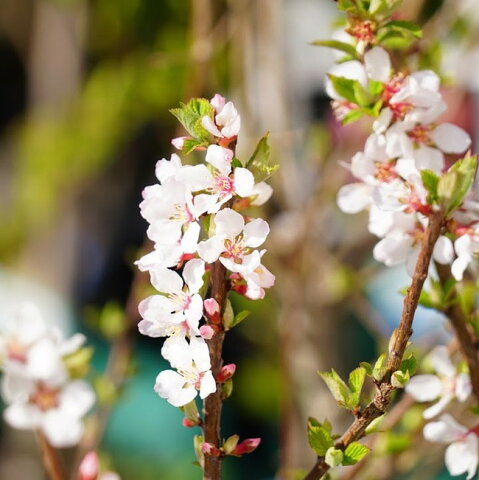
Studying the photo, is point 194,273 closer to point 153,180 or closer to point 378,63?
point 378,63

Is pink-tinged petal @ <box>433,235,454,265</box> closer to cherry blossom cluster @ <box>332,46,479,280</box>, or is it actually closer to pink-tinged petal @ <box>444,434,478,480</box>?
cherry blossom cluster @ <box>332,46,479,280</box>

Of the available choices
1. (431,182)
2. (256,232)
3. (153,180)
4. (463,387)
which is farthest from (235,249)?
(153,180)

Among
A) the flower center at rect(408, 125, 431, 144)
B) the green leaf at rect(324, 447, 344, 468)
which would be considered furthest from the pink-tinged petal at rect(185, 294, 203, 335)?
the flower center at rect(408, 125, 431, 144)

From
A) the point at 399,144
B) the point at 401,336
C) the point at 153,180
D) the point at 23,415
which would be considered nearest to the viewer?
the point at 401,336

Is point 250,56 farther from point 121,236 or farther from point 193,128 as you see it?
point 121,236

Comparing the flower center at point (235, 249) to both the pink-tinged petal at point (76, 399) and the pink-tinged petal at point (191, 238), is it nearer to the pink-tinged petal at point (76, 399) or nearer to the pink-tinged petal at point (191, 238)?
the pink-tinged petal at point (191, 238)

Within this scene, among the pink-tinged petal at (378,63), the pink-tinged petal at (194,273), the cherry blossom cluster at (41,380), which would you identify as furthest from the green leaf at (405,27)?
the cherry blossom cluster at (41,380)
